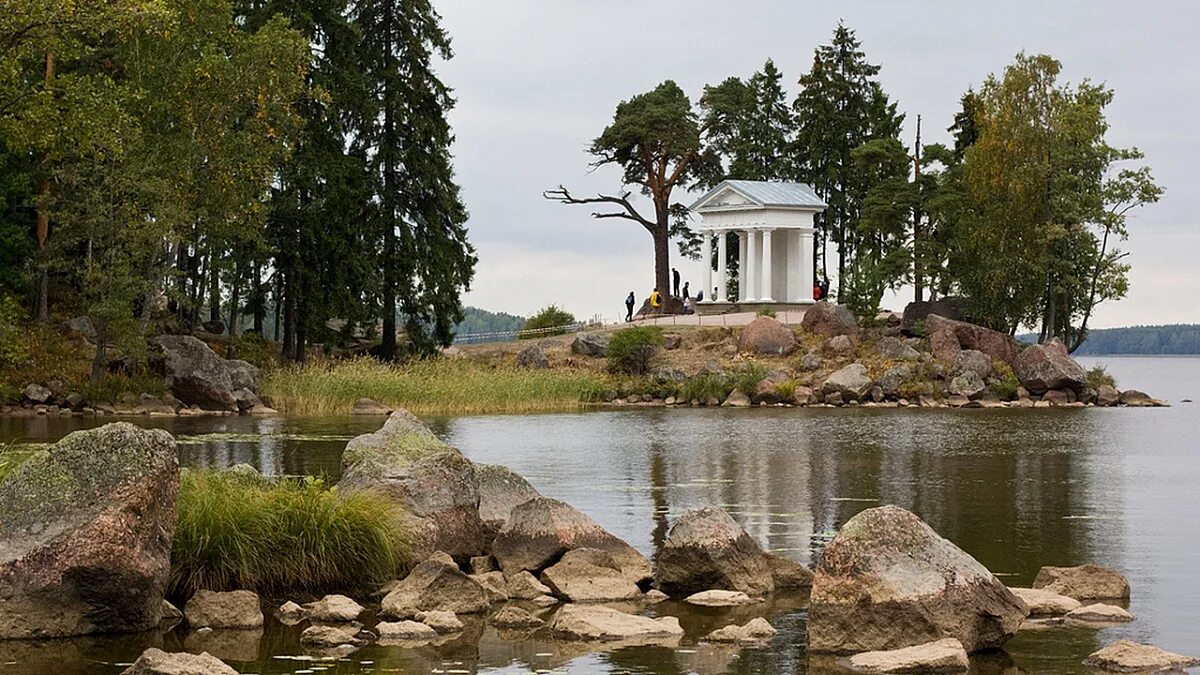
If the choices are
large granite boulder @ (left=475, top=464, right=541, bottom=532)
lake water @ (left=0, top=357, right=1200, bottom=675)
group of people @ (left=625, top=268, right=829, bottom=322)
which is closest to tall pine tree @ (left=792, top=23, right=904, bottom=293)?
group of people @ (left=625, top=268, right=829, bottom=322)

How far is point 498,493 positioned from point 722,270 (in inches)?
2491

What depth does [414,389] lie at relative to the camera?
51.9 m

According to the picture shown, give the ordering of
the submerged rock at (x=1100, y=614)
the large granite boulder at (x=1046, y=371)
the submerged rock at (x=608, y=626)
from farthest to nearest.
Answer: the large granite boulder at (x=1046, y=371) < the submerged rock at (x=1100, y=614) < the submerged rock at (x=608, y=626)

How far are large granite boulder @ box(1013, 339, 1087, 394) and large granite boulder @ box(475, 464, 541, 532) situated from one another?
148 feet

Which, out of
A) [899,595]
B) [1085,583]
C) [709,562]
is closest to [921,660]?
[899,595]

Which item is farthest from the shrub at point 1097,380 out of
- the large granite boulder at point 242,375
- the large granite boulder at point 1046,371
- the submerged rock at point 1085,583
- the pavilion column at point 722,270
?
the submerged rock at point 1085,583

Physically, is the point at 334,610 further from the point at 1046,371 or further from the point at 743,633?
the point at 1046,371

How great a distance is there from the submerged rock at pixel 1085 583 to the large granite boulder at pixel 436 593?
5.37 meters

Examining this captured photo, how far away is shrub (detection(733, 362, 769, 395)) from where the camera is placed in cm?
5972

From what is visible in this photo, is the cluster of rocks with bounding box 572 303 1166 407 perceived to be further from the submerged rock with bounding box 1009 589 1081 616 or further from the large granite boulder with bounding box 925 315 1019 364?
the submerged rock with bounding box 1009 589 1081 616

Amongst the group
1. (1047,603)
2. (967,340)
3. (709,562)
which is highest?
(967,340)

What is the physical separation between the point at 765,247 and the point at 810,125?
7302mm

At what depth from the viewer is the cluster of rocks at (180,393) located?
46531 millimetres

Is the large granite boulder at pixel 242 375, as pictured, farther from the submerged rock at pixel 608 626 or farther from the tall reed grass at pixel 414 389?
the submerged rock at pixel 608 626
